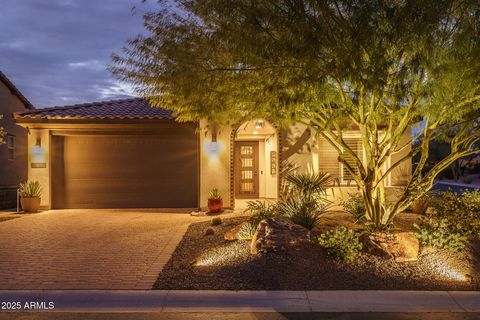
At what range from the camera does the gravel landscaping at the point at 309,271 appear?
21.1 ft

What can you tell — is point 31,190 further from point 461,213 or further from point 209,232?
point 461,213

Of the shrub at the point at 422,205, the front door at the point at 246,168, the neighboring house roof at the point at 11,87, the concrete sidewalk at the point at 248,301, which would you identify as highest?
the neighboring house roof at the point at 11,87

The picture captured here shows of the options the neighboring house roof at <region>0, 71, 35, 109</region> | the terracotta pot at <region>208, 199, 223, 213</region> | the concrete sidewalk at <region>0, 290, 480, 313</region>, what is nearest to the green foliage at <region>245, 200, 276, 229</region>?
the concrete sidewalk at <region>0, 290, 480, 313</region>

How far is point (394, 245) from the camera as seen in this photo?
752 cm

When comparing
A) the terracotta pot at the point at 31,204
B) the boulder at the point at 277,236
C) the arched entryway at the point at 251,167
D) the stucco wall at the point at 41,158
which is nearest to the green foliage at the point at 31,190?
the terracotta pot at the point at 31,204

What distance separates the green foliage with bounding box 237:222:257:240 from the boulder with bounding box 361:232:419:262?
2167 mm

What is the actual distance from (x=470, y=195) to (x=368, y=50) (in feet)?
19.1

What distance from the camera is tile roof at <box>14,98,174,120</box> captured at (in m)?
13.9

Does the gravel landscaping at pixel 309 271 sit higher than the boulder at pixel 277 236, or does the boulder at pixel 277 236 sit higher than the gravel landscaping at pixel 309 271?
the boulder at pixel 277 236

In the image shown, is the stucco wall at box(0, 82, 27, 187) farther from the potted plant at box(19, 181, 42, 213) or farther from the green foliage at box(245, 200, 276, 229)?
the green foliage at box(245, 200, 276, 229)

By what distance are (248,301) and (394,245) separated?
123 inches

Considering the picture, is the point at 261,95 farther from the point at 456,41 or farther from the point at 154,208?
the point at 154,208

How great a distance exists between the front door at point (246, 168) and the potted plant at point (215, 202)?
367 centimetres

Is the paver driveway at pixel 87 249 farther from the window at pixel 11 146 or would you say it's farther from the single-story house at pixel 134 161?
the window at pixel 11 146
